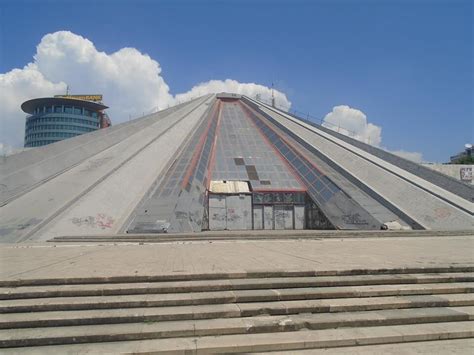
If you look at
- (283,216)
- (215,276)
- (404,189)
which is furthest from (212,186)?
(215,276)

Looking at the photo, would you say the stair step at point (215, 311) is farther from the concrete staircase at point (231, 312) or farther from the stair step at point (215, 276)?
the stair step at point (215, 276)

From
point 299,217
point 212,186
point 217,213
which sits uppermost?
point 212,186

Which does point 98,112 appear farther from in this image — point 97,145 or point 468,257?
point 468,257

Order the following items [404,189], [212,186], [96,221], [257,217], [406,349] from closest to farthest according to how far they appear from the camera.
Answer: [406,349]
[96,221]
[404,189]
[257,217]
[212,186]

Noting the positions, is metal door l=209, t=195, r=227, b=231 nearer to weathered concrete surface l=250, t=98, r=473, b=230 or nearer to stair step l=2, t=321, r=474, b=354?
weathered concrete surface l=250, t=98, r=473, b=230

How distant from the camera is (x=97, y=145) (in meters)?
21.1

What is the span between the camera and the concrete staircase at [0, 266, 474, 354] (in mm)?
3432

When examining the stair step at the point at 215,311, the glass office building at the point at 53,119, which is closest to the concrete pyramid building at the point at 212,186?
the stair step at the point at 215,311

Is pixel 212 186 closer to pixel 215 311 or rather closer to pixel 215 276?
pixel 215 276

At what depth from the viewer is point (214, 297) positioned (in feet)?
13.6

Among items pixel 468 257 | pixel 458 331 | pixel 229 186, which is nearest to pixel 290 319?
pixel 458 331

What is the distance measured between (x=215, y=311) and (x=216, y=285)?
53 centimetres

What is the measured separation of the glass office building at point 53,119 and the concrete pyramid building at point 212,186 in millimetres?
51023

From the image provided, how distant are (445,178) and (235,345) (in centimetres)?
1736
